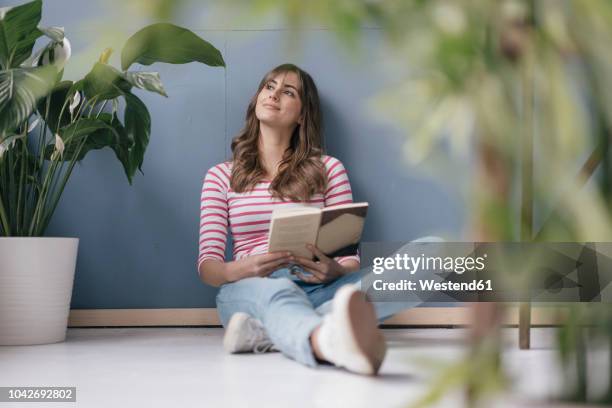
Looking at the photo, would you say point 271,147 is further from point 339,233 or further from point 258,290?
point 258,290

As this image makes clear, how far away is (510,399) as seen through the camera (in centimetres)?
27

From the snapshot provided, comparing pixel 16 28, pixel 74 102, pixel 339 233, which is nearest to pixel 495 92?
pixel 339 233

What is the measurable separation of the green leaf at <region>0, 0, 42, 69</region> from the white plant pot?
17.8 inches

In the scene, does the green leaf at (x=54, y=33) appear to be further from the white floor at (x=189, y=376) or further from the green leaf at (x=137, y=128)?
the white floor at (x=189, y=376)

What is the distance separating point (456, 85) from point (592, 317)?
0.13 metres

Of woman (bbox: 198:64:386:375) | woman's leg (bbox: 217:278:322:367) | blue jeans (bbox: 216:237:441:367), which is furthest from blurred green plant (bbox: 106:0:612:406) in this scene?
woman (bbox: 198:64:386:375)

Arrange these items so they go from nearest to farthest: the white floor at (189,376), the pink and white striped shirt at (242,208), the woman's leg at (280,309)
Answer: the white floor at (189,376)
the woman's leg at (280,309)
the pink and white striped shirt at (242,208)

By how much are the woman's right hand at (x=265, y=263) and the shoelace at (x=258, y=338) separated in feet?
0.56

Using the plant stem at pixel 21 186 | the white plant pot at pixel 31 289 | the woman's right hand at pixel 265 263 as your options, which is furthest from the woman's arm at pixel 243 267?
the plant stem at pixel 21 186

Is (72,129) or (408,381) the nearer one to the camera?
(408,381)

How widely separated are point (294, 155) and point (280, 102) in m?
0.16

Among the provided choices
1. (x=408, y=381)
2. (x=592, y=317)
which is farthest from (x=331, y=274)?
(x=592, y=317)

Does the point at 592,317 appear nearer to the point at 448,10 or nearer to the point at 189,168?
the point at 448,10

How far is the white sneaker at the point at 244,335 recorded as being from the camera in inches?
67.0
